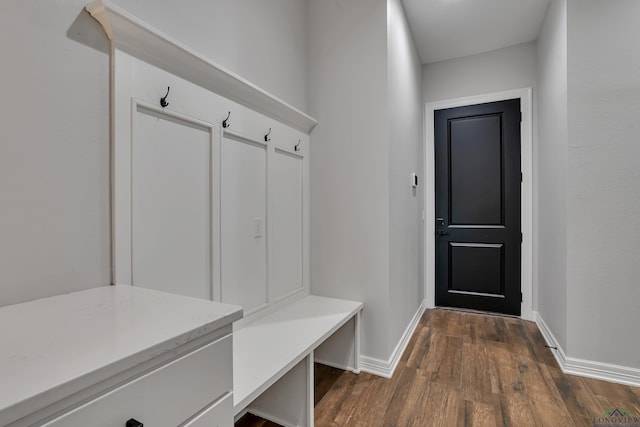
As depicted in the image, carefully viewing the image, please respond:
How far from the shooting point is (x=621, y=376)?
202 cm

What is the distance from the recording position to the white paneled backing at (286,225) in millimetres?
2014

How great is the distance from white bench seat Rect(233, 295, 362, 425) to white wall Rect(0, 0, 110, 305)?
0.64 m

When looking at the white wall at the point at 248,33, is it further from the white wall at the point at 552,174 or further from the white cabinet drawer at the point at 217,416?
the white wall at the point at 552,174

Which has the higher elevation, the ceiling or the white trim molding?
the ceiling

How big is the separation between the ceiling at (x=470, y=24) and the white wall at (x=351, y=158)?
722 mm

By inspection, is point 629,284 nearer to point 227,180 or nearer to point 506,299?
point 506,299

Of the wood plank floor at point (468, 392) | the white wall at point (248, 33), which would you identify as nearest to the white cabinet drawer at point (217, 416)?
the wood plank floor at point (468, 392)

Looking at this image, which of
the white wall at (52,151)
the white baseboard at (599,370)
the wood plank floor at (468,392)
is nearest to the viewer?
the white wall at (52,151)

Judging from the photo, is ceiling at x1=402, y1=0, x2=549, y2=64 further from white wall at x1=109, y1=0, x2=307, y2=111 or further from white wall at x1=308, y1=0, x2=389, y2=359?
white wall at x1=109, y1=0, x2=307, y2=111

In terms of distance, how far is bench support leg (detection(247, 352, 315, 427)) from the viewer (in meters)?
1.56

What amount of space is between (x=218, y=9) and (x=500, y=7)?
2332 millimetres

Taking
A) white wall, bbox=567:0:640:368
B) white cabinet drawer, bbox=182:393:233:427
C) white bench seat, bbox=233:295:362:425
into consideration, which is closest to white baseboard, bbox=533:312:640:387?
white wall, bbox=567:0:640:368

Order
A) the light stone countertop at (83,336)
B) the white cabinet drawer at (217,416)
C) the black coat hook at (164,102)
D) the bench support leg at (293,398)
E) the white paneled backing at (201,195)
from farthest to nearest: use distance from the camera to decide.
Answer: the bench support leg at (293,398) < the black coat hook at (164,102) < the white paneled backing at (201,195) < the white cabinet drawer at (217,416) < the light stone countertop at (83,336)

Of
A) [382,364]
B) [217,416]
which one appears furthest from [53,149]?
[382,364]
